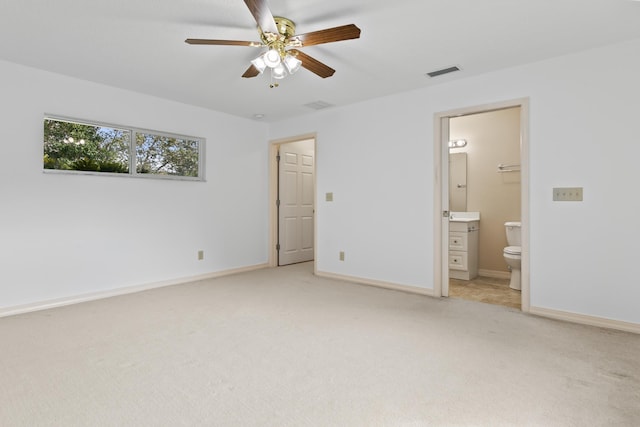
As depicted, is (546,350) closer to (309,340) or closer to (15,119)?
(309,340)

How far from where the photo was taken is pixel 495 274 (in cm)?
473

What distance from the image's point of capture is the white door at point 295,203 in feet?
18.4

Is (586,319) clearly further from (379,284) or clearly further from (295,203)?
(295,203)

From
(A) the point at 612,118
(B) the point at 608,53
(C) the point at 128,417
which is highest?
(B) the point at 608,53

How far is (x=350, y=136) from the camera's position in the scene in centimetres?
441

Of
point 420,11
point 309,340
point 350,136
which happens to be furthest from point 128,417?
point 350,136

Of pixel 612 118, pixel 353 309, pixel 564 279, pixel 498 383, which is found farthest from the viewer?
pixel 353 309

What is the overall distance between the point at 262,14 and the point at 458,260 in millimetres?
3819

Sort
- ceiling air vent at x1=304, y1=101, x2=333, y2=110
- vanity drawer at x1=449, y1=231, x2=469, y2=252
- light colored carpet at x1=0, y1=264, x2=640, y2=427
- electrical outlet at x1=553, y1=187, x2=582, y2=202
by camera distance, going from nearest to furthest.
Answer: light colored carpet at x1=0, y1=264, x2=640, y2=427 < electrical outlet at x1=553, y1=187, x2=582, y2=202 < ceiling air vent at x1=304, y1=101, x2=333, y2=110 < vanity drawer at x1=449, y1=231, x2=469, y2=252

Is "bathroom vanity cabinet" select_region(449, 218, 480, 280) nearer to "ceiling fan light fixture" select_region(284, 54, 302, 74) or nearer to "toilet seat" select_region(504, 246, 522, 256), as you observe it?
"toilet seat" select_region(504, 246, 522, 256)

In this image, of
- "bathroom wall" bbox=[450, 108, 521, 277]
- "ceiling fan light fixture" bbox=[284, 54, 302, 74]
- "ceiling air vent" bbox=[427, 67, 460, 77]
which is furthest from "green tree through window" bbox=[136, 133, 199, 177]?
"bathroom wall" bbox=[450, 108, 521, 277]

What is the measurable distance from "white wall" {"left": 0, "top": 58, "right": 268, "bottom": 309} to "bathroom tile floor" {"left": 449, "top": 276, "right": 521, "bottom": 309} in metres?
2.93

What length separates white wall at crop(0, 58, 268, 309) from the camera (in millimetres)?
3125

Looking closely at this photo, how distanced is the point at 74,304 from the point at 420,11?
4.02m
